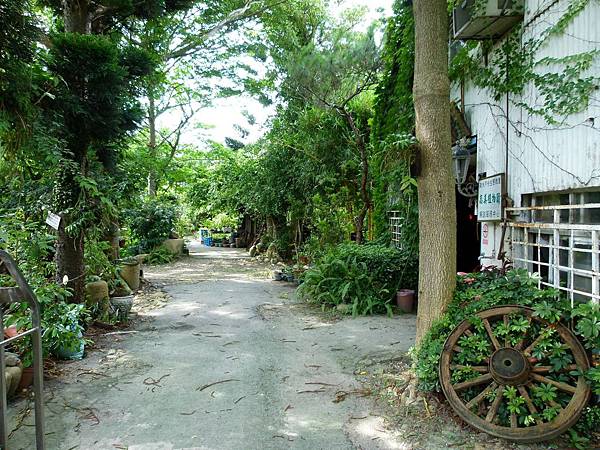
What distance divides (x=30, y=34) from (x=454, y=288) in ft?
14.6

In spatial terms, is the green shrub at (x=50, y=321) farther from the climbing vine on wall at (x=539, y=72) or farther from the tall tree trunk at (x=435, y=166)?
the climbing vine on wall at (x=539, y=72)

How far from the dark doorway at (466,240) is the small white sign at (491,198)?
2178mm

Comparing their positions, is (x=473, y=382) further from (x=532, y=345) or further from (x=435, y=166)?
(x=435, y=166)

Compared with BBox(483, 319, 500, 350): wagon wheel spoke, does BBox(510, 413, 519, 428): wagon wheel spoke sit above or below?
below

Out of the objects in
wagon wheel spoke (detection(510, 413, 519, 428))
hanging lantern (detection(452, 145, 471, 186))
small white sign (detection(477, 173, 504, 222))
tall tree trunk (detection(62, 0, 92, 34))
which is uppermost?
tall tree trunk (detection(62, 0, 92, 34))

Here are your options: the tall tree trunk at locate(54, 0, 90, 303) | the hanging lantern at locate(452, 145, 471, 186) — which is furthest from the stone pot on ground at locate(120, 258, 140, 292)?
the hanging lantern at locate(452, 145, 471, 186)

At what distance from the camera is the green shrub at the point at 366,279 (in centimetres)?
722

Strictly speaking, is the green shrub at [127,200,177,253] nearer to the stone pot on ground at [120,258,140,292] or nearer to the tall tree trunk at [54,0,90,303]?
the stone pot on ground at [120,258,140,292]

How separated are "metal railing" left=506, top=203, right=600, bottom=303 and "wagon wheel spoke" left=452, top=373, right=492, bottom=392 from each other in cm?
95

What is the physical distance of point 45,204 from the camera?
5625mm

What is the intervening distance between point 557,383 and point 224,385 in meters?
2.80

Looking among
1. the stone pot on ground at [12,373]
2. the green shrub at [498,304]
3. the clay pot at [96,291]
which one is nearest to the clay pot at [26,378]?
the stone pot on ground at [12,373]

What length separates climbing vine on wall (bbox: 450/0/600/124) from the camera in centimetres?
325

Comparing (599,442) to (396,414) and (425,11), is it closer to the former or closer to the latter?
(396,414)
